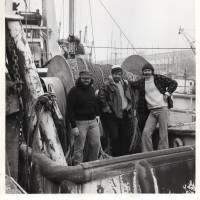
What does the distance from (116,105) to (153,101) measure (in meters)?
0.48

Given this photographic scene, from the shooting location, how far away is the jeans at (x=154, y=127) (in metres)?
5.05

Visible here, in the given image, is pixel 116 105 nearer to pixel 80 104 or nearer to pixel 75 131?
pixel 80 104

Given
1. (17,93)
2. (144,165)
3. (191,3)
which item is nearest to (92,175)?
(144,165)

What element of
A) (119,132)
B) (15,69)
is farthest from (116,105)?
(15,69)

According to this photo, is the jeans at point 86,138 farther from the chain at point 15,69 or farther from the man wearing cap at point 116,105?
the chain at point 15,69

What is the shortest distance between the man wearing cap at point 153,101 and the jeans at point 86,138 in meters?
0.67

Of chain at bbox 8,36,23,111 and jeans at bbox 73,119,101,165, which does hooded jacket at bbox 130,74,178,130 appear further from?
chain at bbox 8,36,23,111

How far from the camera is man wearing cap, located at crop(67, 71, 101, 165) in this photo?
15.5 ft

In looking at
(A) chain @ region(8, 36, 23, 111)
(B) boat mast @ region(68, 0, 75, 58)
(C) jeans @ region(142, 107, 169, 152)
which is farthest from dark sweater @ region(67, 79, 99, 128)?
(B) boat mast @ region(68, 0, 75, 58)

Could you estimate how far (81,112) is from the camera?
187 inches

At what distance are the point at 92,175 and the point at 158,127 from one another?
210 centimetres

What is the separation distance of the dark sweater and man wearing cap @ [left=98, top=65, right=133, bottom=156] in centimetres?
31

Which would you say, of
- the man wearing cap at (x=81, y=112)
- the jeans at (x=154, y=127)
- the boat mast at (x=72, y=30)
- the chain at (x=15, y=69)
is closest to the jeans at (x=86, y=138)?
the man wearing cap at (x=81, y=112)
